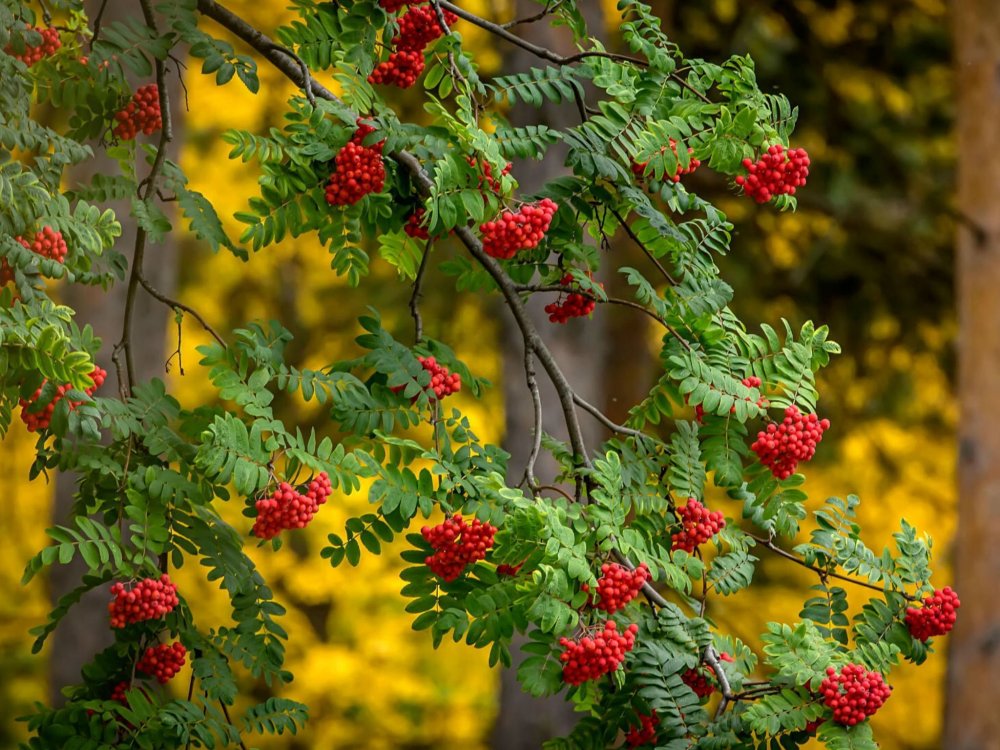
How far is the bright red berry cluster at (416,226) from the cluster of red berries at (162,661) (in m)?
0.77

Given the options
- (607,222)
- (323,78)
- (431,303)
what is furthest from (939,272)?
(607,222)

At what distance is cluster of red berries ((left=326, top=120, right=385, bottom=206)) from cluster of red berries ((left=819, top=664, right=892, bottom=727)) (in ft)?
3.25

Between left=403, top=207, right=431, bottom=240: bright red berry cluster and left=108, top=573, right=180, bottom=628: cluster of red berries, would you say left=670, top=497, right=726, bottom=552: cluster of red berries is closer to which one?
left=403, top=207, right=431, bottom=240: bright red berry cluster

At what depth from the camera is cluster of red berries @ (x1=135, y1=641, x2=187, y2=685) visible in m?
2.13

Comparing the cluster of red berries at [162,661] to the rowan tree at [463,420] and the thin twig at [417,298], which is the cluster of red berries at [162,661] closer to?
the rowan tree at [463,420]

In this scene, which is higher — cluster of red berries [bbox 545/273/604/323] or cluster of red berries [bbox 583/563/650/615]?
cluster of red berries [bbox 545/273/604/323]

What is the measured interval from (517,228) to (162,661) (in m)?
0.91

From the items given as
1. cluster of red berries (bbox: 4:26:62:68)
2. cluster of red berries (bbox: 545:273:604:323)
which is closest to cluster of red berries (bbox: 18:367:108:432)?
cluster of red berries (bbox: 4:26:62:68)

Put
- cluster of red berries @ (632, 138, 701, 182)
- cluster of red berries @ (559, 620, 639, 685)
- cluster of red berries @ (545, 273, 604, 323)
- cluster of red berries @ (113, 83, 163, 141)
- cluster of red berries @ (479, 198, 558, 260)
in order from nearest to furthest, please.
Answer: cluster of red berries @ (559, 620, 639, 685), cluster of red berries @ (479, 198, 558, 260), cluster of red berries @ (632, 138, 701, 182), cluster of red berries @ (545, 273, 604, 323), cluster of red berries @ (113, 83, 163, 141)

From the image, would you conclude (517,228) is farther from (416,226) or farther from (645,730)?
(645,730)

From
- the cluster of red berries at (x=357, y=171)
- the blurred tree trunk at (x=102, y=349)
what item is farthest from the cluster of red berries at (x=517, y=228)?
the blurred tree trunk at (x=102, y=349)

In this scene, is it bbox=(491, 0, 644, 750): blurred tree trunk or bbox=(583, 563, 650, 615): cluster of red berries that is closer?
bbox=(583, 563, 650, 615): cluster of red berries

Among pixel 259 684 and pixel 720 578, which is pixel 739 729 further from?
pixel 259 684

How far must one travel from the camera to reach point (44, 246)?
1934mm
